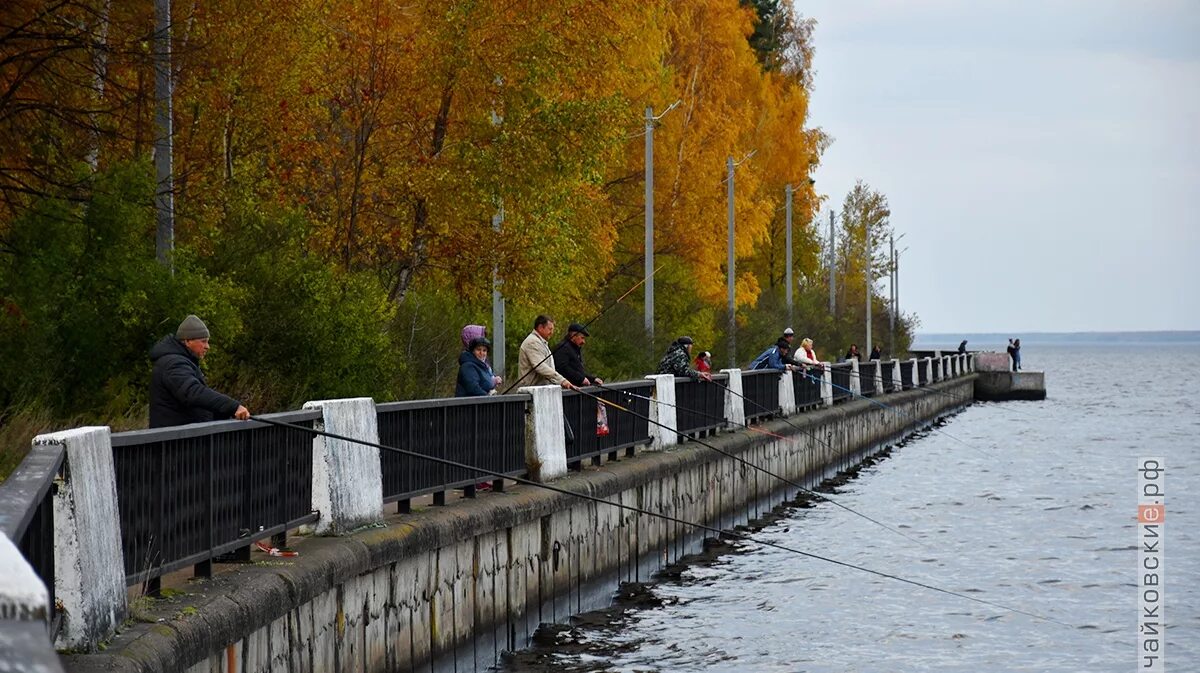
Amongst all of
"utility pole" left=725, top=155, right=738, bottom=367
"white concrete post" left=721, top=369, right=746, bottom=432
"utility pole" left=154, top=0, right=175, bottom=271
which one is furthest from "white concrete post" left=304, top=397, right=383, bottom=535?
"utility pole" left=725, top=155, right=738, bottom=367

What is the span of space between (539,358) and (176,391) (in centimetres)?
766

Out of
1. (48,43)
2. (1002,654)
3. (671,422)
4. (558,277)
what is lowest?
(1002,654)

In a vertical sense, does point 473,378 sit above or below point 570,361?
below

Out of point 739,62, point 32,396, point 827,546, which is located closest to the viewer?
point 32,396

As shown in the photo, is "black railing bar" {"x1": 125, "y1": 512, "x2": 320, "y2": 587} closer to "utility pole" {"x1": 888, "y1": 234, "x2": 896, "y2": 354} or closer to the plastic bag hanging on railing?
the plastic bag hanging on railing

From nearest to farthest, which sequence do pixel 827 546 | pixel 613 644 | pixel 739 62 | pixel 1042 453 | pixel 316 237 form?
pixel 613 644, pixel 827 546, pixel 316 237, pixel 1042 453, pixel 739 62

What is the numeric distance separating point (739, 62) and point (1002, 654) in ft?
149

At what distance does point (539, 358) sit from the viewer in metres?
17.1

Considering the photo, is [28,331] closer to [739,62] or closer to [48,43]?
[48,43]

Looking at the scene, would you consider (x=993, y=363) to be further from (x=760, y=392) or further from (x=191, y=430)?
(x=191, y=430)

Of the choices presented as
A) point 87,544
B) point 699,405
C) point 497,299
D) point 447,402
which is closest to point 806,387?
point 497,299

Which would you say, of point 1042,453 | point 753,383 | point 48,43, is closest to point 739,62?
point 1042,453

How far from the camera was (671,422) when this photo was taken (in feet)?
72.8

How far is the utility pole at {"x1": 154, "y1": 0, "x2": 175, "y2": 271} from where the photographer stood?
63.0 ft
